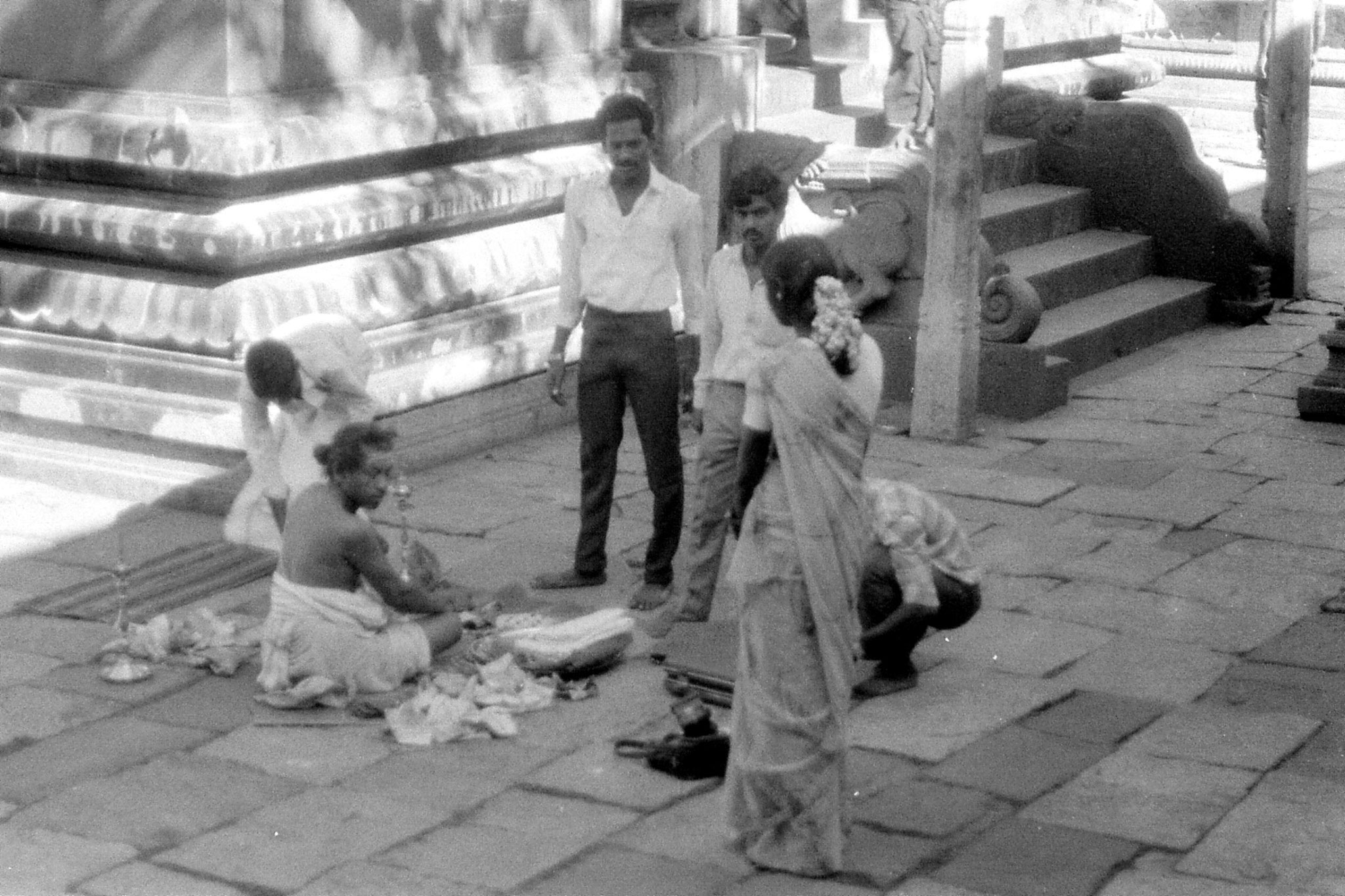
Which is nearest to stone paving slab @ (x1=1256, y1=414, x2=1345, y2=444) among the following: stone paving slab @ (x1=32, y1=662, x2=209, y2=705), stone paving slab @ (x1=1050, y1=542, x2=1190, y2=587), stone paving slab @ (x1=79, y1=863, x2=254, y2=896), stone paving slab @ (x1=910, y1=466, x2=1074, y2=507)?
stone paving slab @ (x1=910, y1=466, x2=1074, y2=507)

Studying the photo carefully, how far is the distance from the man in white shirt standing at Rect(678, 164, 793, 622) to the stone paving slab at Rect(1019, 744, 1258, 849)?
156 centimetres

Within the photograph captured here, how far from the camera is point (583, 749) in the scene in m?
6.47

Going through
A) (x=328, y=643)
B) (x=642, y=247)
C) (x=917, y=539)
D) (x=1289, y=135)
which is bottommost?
(x=328, y=643)

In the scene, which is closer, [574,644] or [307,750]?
[307,750]

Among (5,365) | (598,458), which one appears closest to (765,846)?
(598,458)

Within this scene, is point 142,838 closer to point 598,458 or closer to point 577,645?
point 577,645

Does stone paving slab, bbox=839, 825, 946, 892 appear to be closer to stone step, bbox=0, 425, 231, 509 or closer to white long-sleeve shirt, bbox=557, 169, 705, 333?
white long-sleeve shirt, bbox=557, 169, 705, 333

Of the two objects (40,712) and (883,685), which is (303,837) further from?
(883,685)

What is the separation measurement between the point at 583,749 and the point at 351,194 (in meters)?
4.00

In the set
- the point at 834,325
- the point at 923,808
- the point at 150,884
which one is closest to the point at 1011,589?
the point at 923,808

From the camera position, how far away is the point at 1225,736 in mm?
6641

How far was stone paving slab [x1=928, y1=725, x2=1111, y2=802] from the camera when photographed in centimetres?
623

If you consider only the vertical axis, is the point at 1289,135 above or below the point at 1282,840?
above

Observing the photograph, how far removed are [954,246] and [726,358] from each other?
3273mm
